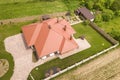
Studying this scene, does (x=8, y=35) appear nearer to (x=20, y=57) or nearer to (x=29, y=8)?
(x=20, y=57)

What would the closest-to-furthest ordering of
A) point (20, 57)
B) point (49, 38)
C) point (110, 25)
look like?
point (20, 57), point (49, 38), point (110, 25)

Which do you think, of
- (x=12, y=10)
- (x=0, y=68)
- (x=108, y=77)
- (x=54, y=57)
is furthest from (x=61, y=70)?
(x=12, y=10)

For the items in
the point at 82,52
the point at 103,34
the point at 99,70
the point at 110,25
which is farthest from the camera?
the point at 110,25

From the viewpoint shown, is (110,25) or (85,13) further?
(85,13)

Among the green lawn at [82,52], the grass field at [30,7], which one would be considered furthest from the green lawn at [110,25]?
the grass field at [30,7]

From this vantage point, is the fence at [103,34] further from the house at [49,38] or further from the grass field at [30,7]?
the grass field at [30,7]

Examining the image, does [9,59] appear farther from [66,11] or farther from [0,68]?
[66,11]

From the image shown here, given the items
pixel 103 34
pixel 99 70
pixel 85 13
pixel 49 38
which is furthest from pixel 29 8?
pixel 99 70
